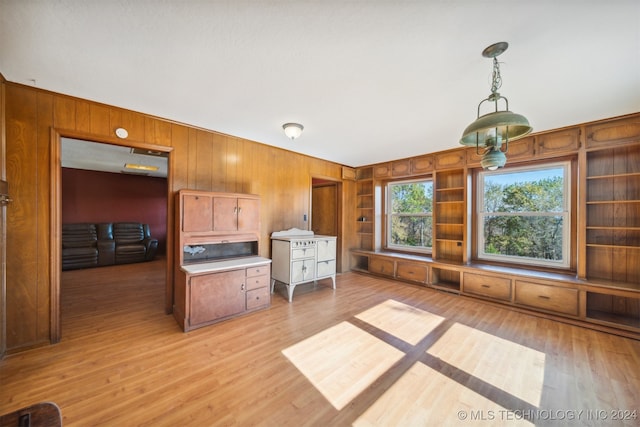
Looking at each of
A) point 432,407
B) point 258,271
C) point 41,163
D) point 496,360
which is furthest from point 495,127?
point 41,163

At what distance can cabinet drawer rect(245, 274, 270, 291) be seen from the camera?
310cm

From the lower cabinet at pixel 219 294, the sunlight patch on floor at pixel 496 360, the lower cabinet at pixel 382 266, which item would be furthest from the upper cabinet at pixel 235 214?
the lower cabinet at pixel 382 266

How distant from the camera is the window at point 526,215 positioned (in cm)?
338

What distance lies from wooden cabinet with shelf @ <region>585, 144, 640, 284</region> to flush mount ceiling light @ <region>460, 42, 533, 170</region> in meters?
2.18

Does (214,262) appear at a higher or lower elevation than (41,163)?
lower

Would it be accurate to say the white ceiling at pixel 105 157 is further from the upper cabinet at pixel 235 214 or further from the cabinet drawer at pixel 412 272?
the cabinet drawer at pixel 412 272

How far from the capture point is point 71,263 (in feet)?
17.5

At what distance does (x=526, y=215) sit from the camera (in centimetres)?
363

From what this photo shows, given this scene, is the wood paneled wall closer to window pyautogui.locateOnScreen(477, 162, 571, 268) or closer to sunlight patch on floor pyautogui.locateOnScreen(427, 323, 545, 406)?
sunlight patch on floor pyautogui.locateOnScreen(427, 323, 545, 406)

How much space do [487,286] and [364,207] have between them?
112 inches

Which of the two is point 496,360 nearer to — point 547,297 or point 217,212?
point 547,297

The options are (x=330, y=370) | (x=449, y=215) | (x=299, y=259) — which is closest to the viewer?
(x=330, y=370)

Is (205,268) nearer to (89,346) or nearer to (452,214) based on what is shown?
(89,346)

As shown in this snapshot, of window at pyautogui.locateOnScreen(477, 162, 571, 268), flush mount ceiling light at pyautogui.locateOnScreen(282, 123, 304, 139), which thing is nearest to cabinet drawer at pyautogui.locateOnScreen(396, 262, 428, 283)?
window at pyautogui.locateOnScreen(477, 162, 571, 268)
